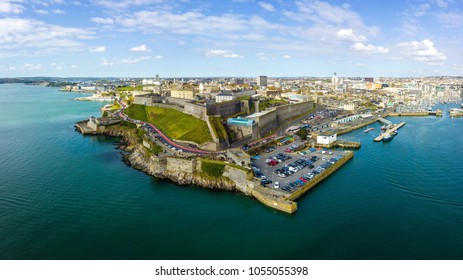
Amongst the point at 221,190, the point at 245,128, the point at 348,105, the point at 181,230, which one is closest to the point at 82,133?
the point at 245,128

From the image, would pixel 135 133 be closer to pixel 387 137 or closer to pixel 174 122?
pixel 174 122

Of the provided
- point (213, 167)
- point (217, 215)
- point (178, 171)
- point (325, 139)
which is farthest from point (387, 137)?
point (217, 215)

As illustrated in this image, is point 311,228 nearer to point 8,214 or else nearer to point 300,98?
point 8,214

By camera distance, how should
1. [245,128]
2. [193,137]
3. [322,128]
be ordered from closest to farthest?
[193,137], [245,128], [322,128]

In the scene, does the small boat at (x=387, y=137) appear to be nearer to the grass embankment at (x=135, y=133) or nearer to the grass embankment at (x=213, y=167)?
the grass embankment at (x=213, y=167)

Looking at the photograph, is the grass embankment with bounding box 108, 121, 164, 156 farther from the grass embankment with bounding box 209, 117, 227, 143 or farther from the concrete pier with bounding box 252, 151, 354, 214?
the concrete pier with bounding box 252, 151, 354, 214

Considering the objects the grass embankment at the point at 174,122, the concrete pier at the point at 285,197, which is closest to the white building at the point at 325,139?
the concrete pier at the point at 285,197
